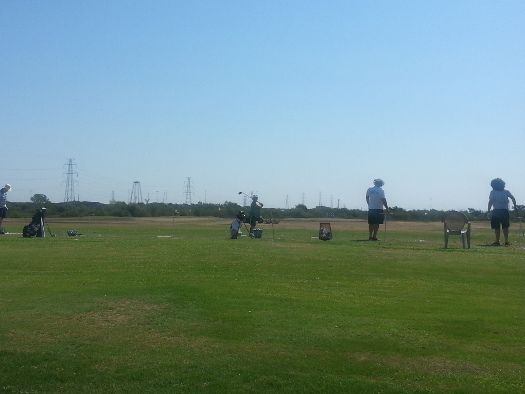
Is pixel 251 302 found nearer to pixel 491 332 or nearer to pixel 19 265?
pixel 491 332

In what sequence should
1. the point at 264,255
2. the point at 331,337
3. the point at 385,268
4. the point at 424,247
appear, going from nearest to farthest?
1. the point at 331,337
2. the point at 385,268
3. the point at 264,255
4. the point at 424,247

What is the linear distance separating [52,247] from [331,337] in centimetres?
1241

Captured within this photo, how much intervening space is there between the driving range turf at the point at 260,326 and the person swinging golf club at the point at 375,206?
8236 mm

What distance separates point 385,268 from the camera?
634 inches

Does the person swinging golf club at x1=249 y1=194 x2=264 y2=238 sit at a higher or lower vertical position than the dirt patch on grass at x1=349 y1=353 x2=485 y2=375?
higher

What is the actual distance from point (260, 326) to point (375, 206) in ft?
51.4

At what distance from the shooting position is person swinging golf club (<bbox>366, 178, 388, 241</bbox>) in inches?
991

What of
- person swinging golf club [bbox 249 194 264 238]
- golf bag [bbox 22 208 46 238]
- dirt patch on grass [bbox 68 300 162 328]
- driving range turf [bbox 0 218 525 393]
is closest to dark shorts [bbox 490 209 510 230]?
driving range turf [bbox 0 218 525 393]

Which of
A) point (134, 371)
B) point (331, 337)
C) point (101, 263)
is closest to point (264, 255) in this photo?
point (101, 263)

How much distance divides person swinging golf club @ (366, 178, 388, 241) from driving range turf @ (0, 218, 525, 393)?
824 centimetres

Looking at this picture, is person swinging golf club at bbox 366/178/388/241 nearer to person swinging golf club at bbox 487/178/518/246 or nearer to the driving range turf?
person swinging golf club at bbox 487/178/518/246

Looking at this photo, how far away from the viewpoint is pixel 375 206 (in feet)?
84.0

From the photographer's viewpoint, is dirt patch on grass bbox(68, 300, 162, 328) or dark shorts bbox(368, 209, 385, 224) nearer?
dirt patch on grass bbox(68, 300, 162, 328)

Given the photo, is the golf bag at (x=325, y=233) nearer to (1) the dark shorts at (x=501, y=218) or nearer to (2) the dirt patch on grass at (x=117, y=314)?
(1) the dark shorts at (x=501, y=218)
